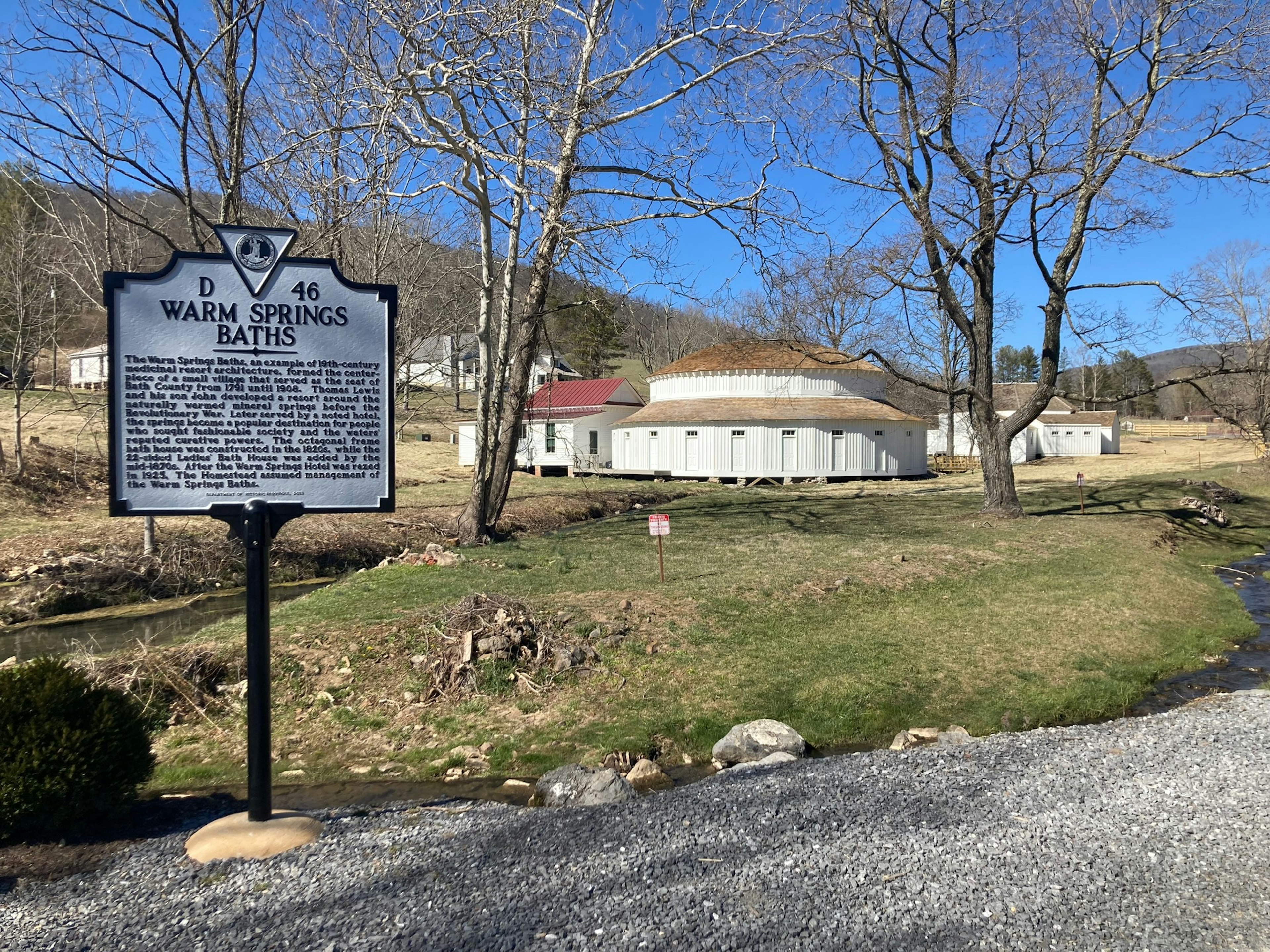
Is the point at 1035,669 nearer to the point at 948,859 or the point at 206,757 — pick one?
the point at 948,859

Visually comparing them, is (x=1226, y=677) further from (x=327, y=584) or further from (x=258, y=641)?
(x=327, y=584)

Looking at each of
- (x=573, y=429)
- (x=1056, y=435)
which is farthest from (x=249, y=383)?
(x=1056, y=435)

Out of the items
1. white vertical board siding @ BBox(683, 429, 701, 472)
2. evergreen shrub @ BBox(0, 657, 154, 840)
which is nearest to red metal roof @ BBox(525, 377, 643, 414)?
white vertical board siding @ BBox(683, 429, 701, 472)

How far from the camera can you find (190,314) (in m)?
5.01

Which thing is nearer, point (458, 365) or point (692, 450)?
point (458, 365)

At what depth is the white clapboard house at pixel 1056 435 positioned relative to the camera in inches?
2219

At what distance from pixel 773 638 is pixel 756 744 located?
10.3ft

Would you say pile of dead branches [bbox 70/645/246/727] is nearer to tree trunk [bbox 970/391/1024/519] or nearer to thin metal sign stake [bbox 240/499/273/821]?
thin metal sign stake [bbox 240/499/273/821]

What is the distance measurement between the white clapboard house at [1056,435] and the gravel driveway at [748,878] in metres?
53.0

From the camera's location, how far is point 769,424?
123 ft

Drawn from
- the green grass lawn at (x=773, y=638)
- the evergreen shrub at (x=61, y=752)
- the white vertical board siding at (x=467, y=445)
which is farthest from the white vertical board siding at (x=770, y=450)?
the evergreen shrub at (x=61, y=752)

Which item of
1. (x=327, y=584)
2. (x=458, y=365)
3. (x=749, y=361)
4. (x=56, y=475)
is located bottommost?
(x=327, y=584)

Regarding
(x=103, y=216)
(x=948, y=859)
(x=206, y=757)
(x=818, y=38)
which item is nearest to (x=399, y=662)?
(x=206, y=757)

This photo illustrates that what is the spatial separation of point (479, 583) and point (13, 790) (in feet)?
27.2
